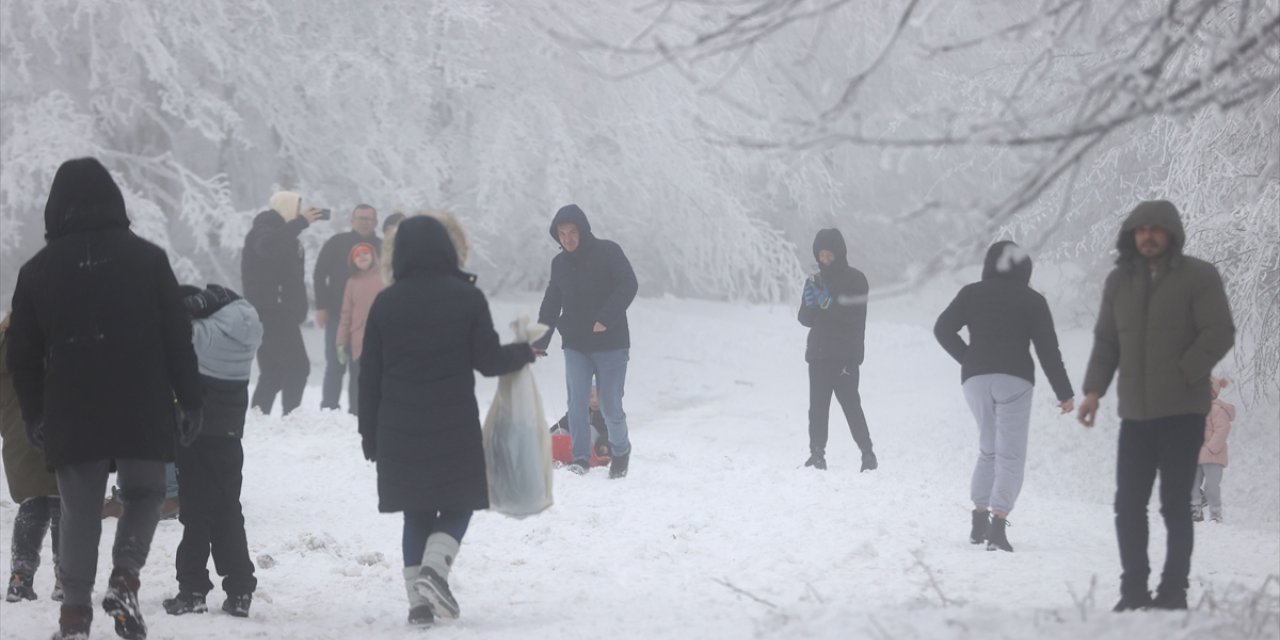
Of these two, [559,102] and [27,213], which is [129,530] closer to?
[27,213]

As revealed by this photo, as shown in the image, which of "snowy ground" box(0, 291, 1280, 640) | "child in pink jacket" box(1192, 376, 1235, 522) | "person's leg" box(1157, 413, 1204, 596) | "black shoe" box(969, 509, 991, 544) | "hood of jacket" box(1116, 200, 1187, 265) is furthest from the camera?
"child in pink jacket" box(1192, 376, 1235, 522)

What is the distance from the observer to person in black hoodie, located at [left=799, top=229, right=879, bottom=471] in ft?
37.6

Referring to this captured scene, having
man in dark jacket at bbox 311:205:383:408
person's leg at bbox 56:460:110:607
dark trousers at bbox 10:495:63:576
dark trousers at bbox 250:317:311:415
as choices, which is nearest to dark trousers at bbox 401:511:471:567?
person's leg at bbox 56:460:110:607

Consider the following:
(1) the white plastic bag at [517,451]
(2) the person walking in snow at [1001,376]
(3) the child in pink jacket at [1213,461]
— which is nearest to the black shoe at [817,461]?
(3) the child in pink jacket at [1213,461]

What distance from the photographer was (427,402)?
6.20m

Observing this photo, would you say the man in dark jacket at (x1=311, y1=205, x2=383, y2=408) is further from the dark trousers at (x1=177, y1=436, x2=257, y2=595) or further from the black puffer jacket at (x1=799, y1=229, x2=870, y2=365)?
the dark trousers at (x1=177, y1=436, x2=257, y2=595)

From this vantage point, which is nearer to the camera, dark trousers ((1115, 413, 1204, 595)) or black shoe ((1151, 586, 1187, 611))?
black shoe ((1151, 586, 1187, 611))

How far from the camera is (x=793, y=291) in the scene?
23.4m

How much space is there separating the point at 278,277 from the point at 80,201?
23.3 ft

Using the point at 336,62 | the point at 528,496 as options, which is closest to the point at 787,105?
the point at 336,62

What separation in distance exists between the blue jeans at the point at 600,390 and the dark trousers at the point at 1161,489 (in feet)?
15.4

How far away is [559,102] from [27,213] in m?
7.36

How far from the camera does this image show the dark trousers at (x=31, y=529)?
6664 millimetres

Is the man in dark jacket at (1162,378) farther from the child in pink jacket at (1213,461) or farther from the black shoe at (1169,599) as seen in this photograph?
the child in pink jacket at (1213,461)
